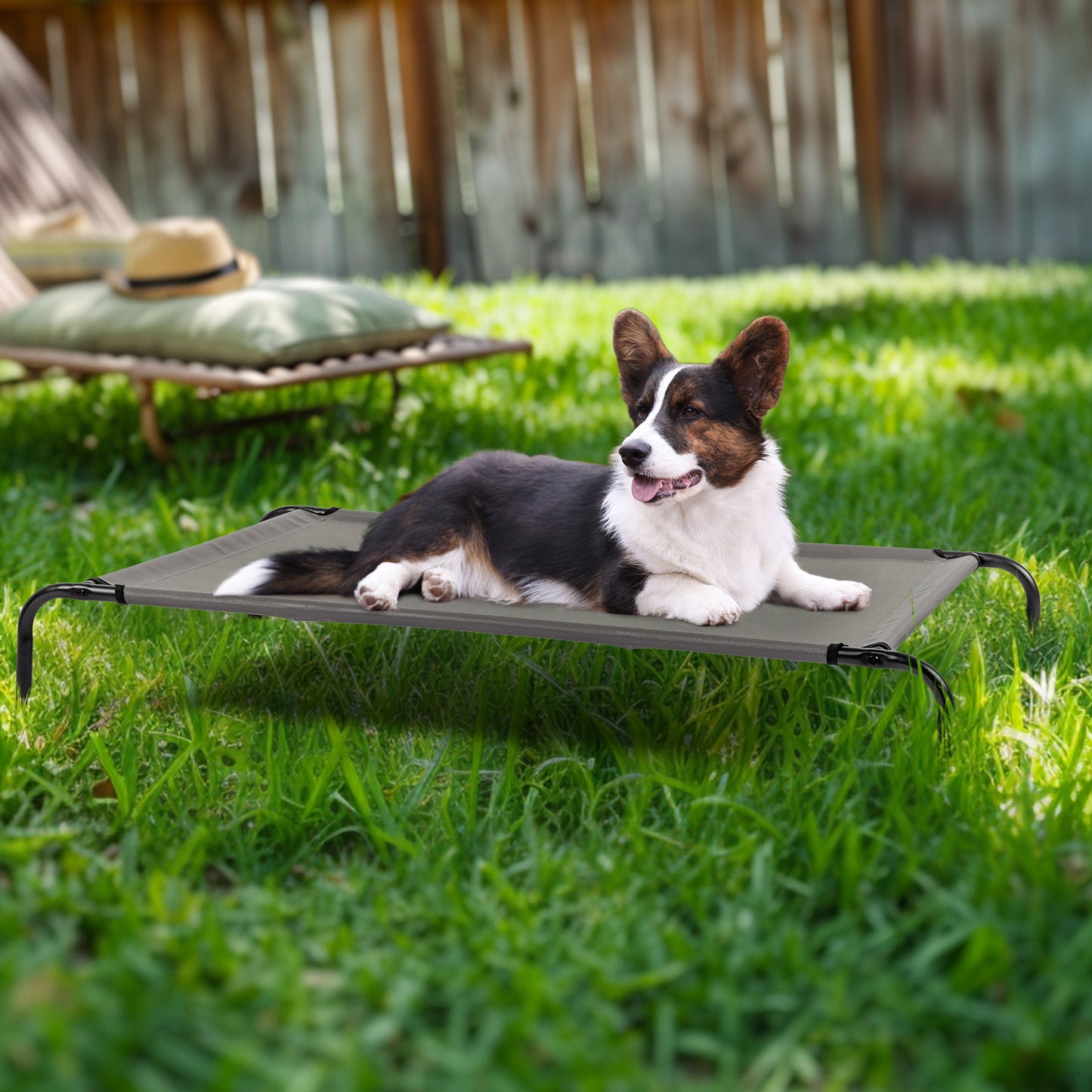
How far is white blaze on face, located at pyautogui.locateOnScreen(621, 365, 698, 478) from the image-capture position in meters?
2.56

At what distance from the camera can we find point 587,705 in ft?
9.45

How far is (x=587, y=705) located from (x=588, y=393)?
8.88 ft

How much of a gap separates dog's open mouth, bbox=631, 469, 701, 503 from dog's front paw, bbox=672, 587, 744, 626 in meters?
0.20

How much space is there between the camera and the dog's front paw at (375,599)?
8.91 ft

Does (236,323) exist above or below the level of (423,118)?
below

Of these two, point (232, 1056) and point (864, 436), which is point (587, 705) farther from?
point (864, 436)

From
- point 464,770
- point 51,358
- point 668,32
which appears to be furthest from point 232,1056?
point 668,32

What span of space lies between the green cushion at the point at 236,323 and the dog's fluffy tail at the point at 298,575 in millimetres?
1498

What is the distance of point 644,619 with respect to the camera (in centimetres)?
262

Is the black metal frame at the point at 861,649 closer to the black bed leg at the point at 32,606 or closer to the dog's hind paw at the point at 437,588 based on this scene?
the black bed leg at the point at 32,606

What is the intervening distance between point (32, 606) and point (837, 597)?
1.63m

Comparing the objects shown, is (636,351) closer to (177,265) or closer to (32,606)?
(32,606)

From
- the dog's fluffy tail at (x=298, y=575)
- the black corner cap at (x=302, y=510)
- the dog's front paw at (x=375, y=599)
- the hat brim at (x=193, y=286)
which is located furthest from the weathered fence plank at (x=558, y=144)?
the dog's front paw at (x=375, y=599)

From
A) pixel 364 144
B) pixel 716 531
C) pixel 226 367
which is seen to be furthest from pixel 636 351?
pixel 364 144
